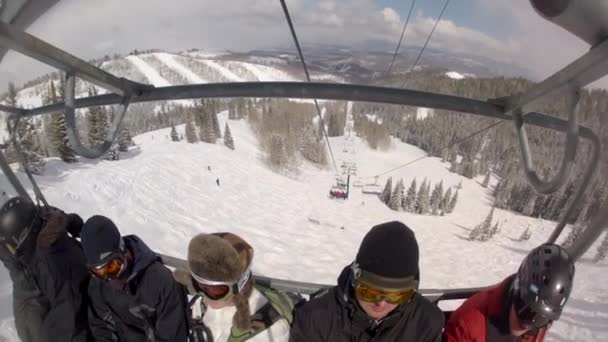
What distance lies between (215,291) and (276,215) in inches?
1418

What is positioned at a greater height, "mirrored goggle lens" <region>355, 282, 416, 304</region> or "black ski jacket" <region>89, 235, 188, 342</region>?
"mirrored goggle lens" <region>355, 282, 416, 304</region>

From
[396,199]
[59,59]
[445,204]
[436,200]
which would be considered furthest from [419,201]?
[59,59]

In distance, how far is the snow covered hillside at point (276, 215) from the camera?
704 inches

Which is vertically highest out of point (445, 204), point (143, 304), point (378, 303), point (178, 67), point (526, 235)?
point (178, 67)

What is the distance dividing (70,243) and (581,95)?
9.12 ft

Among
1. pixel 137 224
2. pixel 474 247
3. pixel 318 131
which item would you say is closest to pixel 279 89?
pixel 137 224

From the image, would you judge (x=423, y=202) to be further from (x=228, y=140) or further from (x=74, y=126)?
(x=74, y=126)

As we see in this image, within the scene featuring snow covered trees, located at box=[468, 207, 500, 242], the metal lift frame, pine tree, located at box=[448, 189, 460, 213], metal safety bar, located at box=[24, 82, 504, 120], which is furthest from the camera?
pine tree, located at box=[448, 189, 460, 213]

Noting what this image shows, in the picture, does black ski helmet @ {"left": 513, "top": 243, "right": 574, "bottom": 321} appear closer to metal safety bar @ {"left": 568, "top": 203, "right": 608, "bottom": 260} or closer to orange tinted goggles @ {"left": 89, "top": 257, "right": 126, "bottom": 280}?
metal safety bar @ {"left": 568, "top": 203, "right": 608, "bottom": 260}

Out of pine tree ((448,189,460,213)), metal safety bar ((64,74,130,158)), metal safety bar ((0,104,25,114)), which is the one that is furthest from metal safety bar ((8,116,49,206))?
pine tree ((448,189,460,213))

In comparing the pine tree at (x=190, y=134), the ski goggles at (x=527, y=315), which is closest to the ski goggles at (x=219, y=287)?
the ski goggles at (x=527, y=315)

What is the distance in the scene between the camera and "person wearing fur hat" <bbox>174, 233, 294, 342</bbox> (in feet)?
5.94

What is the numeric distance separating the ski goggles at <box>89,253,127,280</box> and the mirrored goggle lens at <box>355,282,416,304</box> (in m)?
1.31

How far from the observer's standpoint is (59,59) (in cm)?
124
